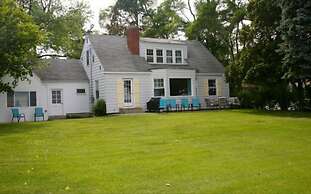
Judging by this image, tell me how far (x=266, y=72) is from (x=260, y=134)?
584 inches

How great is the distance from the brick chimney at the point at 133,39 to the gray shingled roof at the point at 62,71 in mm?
4430

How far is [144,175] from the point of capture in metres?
9.41

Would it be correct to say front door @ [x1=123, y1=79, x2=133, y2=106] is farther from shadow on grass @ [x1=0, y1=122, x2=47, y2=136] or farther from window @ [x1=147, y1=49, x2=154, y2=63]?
shadow on grass @ [x1=0, y1=122, x2=47, y2=136]

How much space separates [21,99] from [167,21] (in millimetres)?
26020

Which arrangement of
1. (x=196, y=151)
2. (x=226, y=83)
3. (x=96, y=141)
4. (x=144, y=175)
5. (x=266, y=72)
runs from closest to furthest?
(x=144, y=175) → (x=196, y=151) → (x=96, y=141) → (x=266, y=72) → (x=226, y=83)

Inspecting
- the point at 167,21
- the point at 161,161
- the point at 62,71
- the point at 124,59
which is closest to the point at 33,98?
the point at 62,71

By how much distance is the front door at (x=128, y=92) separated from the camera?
33.1m

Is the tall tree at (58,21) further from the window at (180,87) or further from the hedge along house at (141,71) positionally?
the window at (180,87)

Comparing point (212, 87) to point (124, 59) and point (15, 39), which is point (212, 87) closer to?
point (124, 59)

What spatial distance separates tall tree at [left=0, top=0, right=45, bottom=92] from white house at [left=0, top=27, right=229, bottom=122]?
614 centimetres

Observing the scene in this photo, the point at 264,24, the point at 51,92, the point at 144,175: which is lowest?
the point at 144,175

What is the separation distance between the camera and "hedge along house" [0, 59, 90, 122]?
101 feet

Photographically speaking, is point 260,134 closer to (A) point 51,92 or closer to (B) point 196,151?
(B) point 196,151

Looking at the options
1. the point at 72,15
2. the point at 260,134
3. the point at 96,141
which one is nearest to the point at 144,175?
the point at 96,141
